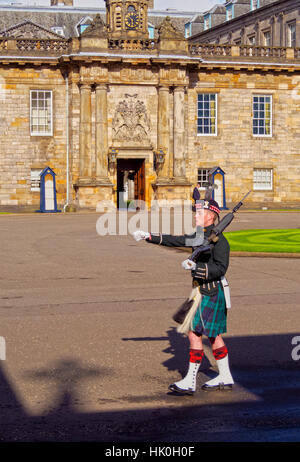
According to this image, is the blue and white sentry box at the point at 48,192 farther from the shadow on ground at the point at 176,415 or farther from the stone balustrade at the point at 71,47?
the shadow on ground at the point at 176,415

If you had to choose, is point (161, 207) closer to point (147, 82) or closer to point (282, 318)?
point (147, 82)

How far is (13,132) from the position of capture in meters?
42.8

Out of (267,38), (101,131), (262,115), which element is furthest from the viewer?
(267,38)

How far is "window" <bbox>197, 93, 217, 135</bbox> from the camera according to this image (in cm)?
4459

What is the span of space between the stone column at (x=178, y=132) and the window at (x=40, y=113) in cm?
719

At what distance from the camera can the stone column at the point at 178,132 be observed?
43.1 metres

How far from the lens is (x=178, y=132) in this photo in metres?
43.1

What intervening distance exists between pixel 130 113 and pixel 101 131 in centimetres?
208

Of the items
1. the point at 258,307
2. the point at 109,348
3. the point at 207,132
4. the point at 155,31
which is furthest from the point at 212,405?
the point at 155,31

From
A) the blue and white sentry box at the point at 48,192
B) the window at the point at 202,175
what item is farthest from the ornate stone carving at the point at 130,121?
the blue and white sentry box at the point at 48,192

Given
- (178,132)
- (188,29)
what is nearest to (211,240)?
(178,132)
